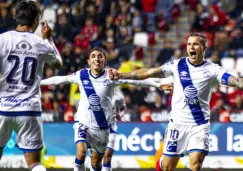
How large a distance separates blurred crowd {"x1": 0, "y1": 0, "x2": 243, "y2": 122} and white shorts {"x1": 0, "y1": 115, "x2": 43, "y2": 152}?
895cm

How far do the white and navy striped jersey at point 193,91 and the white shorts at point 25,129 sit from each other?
262cm

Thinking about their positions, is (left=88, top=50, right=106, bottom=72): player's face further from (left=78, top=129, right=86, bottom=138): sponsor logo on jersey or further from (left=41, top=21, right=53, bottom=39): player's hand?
(left=41, top=21, right=53, bottom=39): player's hand

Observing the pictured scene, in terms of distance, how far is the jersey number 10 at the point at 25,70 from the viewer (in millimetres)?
7840

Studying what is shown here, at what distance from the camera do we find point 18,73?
785 cm

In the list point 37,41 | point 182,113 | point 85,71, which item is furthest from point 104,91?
point 37,41

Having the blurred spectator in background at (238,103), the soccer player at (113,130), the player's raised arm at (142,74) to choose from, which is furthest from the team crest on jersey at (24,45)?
the blurred spectator in background at (238,103)

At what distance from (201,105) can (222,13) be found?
10.8 m

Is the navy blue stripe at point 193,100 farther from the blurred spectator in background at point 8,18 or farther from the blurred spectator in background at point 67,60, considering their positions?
the blurred spectator in background at point 8,18

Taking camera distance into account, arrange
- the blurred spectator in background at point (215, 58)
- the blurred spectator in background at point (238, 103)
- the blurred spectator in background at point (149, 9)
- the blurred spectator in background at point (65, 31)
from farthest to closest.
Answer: the blurred spectator in background at point (149, 9)
the blurred spectator in background at point (65, 31)
the blurred spectator in background at point (215, 58)
the blurred spectator in background at point (238, 103)

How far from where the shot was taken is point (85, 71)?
11.9 meters

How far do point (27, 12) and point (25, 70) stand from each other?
1.94 feet

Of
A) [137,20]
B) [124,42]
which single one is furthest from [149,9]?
[124,42]

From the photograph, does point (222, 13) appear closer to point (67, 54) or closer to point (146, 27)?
point (146, 27)

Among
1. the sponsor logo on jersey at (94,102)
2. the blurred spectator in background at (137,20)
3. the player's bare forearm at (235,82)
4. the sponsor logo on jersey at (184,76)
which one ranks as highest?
the blurred spectator in background at (137,20)
